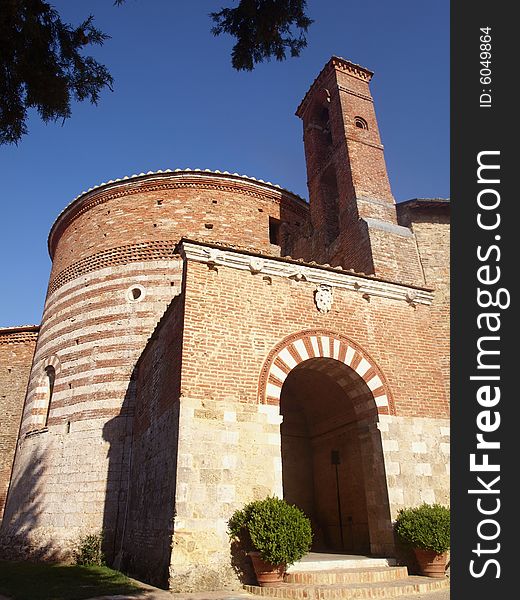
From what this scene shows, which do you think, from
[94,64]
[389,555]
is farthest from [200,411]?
[94,64]

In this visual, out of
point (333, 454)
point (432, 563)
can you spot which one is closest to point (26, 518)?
point (333, 454)

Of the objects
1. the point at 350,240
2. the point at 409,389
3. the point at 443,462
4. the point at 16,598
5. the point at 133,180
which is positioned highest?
the point at 133,180

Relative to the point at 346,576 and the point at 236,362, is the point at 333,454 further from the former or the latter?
the point at 236,362

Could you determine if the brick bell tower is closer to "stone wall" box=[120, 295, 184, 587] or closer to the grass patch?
"stone wall" box=[120, 295, 184, 587]

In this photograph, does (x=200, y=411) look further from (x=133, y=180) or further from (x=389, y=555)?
(x=133, y=180)

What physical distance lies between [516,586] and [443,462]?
5.13 metres

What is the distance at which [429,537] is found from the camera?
741cm

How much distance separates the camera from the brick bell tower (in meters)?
12.8

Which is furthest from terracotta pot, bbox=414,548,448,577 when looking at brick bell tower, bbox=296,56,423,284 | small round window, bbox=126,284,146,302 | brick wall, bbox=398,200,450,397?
small round window, bbox=126,284,146,302

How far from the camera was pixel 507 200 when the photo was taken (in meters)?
5.43

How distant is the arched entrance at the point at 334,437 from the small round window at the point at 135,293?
5.67m

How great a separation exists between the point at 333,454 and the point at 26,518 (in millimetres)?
8937

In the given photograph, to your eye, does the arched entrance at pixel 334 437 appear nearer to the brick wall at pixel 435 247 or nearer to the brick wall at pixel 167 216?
the brick wall at pixel 435 247

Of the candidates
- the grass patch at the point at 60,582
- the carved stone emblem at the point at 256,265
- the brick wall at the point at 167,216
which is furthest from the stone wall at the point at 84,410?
the carved stone emblem at the point at 256,265
